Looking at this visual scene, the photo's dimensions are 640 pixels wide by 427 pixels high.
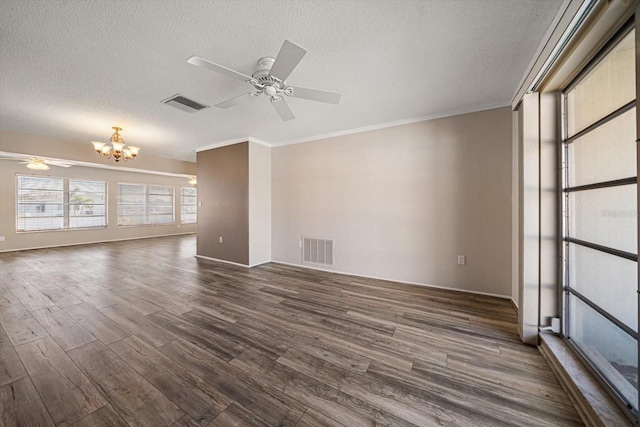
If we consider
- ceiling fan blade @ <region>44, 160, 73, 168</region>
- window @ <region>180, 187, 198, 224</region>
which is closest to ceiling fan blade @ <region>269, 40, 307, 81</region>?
ceiling fan blade @ <region>44, 160, 73, 168</region>

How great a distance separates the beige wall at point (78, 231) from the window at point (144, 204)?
0.18m

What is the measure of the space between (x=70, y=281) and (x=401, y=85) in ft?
18.4

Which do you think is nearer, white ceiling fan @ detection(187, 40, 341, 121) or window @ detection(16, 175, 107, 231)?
white ceiling fan @ detection(187, 40, 341, 121)

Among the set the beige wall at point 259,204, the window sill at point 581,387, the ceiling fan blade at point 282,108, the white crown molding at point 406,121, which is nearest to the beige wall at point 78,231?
the beige wall at point 259,204

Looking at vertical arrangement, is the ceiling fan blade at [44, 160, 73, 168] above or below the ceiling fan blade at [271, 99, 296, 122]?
above

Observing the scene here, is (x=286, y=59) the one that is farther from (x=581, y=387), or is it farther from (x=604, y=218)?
(x=581, y=387)

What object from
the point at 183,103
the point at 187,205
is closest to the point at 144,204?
the point at 187,205

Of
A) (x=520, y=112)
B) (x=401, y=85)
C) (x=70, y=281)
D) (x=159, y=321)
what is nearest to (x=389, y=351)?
(x=159, y=321)

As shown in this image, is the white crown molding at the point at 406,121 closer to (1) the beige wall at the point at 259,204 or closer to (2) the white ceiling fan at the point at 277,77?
(1) the beige wall at the point at 259,204

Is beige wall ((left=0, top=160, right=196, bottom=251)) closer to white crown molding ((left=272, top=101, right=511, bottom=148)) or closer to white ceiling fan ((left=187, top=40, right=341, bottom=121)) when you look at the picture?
white crown molding ((left=272, top=101, right=511, bottom=148))

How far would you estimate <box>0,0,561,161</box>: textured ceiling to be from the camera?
5.11 ft

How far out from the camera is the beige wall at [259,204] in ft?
14.8

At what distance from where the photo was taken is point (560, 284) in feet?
6.20

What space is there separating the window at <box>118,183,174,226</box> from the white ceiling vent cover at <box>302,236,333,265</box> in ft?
24.1
